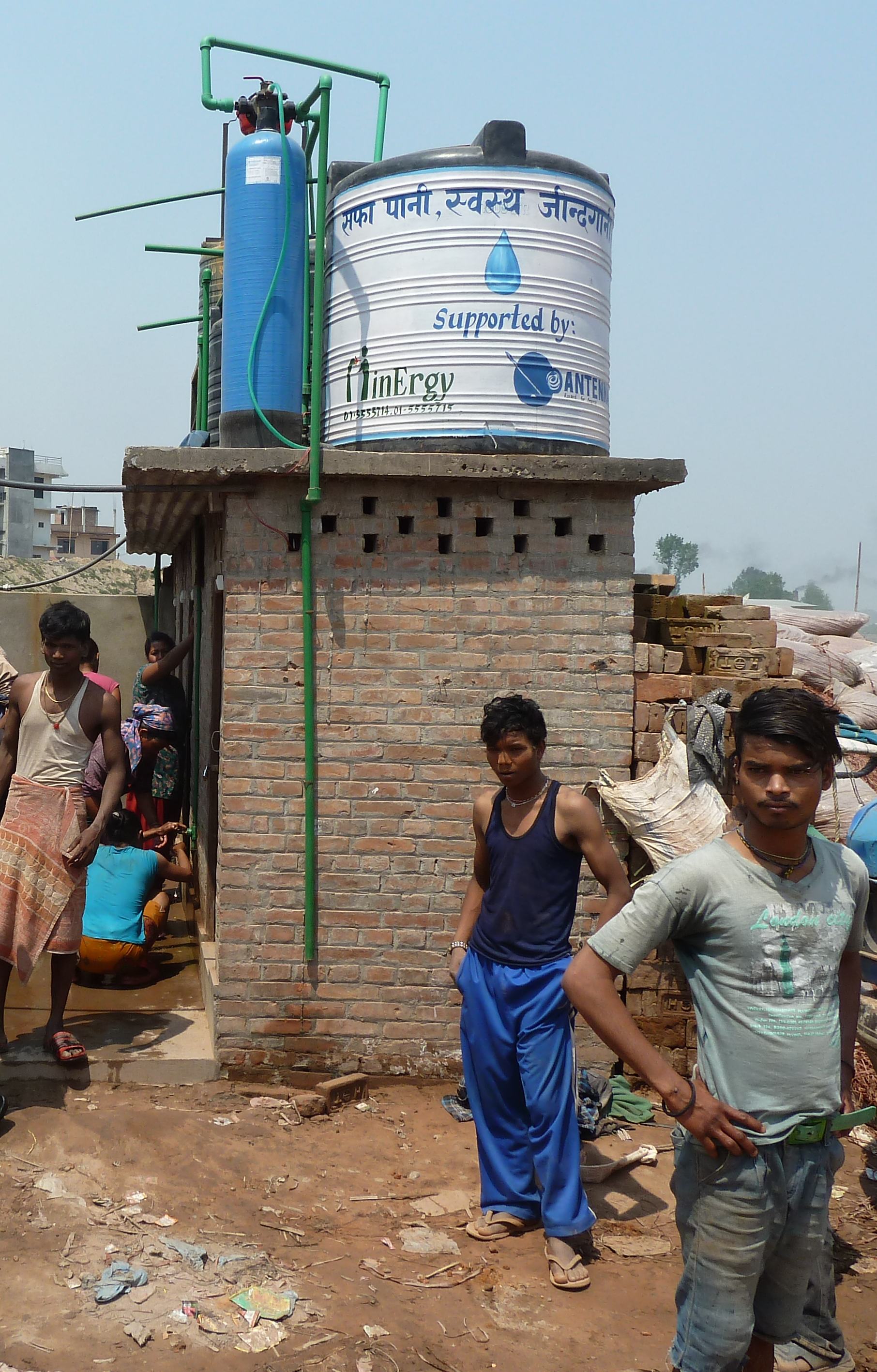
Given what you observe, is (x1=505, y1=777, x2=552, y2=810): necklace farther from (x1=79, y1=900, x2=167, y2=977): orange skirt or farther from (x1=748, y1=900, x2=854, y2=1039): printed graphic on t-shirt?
(x1=79, y1=900, x2=167, y2=977): orange skirt

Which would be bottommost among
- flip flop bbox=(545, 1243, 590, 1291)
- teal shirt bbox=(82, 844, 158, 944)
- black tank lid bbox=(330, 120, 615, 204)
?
flip flop bbox=(545, 1243, 590, 1291)

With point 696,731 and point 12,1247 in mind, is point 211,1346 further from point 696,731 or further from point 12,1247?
point 696,731

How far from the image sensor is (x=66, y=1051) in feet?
15.6

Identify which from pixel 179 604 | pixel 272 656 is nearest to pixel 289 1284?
pixel 272 656

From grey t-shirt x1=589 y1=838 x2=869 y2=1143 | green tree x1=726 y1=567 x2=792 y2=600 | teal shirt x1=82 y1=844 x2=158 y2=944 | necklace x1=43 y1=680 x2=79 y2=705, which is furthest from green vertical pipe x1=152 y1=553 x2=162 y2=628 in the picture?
green tree x1=726 y1=567 x2=792 y2=600

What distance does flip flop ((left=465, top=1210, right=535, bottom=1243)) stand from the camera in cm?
388

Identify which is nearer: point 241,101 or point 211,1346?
point 211,1346

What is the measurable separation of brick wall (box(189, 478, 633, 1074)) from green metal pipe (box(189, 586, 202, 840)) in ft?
8.56

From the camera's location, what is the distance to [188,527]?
27.1 ft

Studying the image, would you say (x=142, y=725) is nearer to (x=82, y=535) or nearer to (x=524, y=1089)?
(x=524, y=1089)

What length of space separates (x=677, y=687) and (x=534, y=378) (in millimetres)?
Answer: 1574

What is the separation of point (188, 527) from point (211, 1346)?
6050 millimetres

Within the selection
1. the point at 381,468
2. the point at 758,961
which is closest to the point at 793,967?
the point at 758,961

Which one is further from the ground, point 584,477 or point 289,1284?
point 584,477
